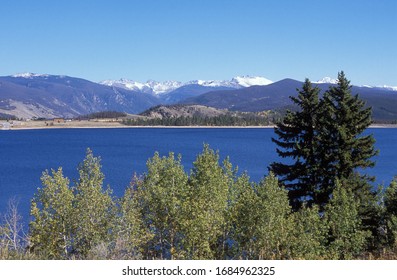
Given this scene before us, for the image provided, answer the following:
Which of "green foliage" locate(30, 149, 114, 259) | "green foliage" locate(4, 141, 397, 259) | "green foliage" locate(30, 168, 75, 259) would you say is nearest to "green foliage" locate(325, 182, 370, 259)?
"green foliage" locate(4, 141, 397, 259)

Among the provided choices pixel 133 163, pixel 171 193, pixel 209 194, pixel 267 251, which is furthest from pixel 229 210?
pixel 133 163

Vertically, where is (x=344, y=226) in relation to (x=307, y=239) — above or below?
below

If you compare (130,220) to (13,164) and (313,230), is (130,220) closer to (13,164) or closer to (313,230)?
(313,230)

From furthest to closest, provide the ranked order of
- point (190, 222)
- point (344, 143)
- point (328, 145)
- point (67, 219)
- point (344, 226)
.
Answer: point (328, 145) < point (344, 143) < point (344, 226) < point (67, 219) < point (190, 222)

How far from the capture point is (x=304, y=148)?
26359 millimetres

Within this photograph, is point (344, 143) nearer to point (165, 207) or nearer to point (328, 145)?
point (328, 145)

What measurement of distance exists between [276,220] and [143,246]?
25.1 feet

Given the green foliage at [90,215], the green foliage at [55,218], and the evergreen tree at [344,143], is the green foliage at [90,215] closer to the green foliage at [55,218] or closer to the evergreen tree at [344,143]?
the green foliage at [55,218]

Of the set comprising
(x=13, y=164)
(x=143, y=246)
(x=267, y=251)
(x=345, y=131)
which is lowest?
(x=13, y=164)

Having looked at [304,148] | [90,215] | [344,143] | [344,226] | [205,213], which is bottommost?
[344,226]

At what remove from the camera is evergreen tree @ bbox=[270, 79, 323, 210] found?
26500 mm

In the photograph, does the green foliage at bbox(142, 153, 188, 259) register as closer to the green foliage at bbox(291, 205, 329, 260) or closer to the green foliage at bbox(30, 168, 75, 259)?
the green foliage at bbox(30, 168, 75, 259)

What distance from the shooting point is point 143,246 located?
75.4 feet

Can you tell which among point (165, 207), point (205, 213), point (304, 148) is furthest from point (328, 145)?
point (205, 213)
